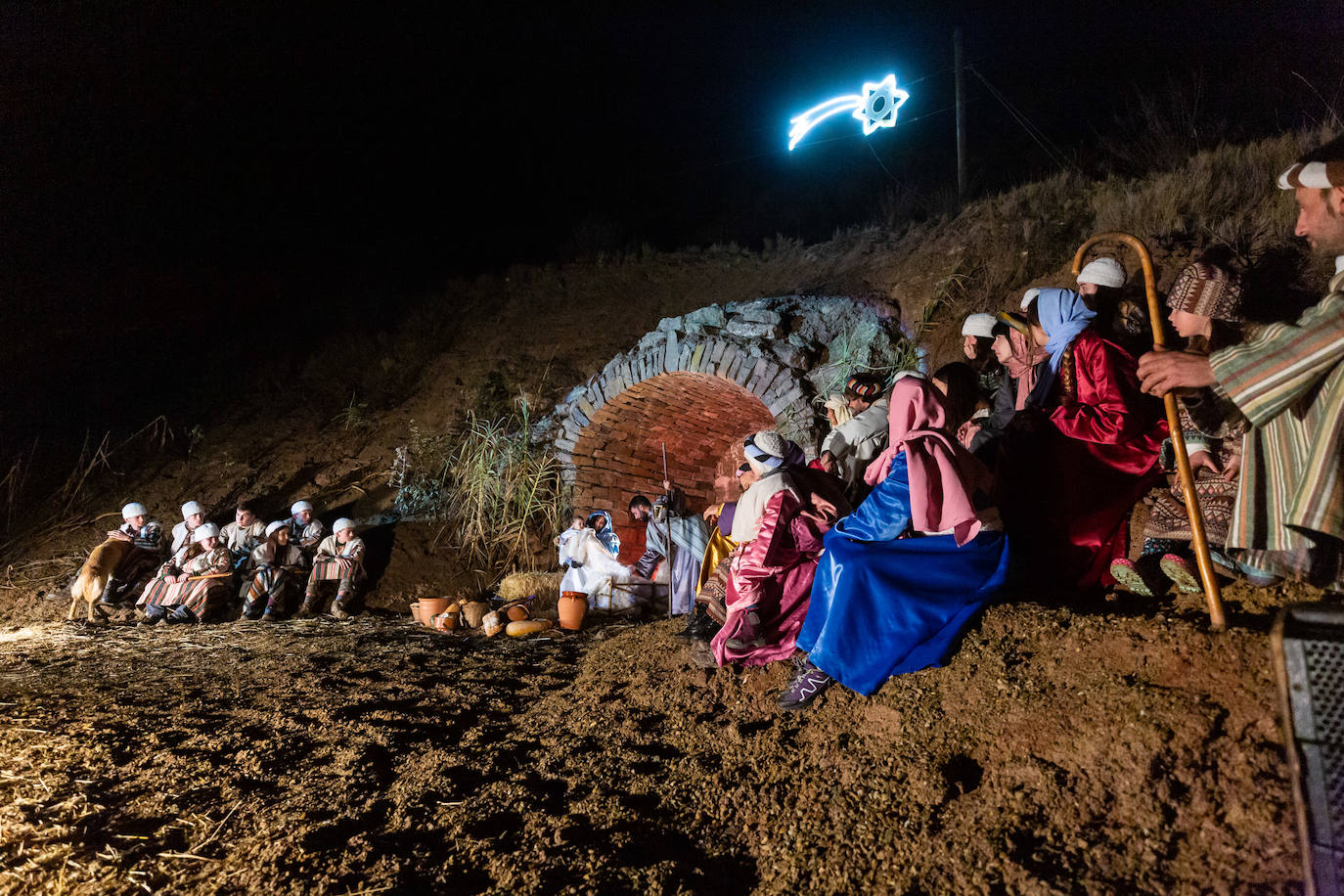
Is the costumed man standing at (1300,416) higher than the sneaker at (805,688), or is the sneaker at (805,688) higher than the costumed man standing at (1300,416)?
the costumed man standing at (1300,416)

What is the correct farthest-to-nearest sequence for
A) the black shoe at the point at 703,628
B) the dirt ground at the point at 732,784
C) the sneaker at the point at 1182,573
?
the black shoe at the point at 703,628, the sneaker at the point at 1182,573, the dirt ground at the point at 732,784

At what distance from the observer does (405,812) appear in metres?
2.29

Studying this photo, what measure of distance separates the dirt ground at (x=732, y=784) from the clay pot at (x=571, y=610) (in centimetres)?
235

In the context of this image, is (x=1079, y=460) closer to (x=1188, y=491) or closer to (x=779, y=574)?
(x=1188, y=491)

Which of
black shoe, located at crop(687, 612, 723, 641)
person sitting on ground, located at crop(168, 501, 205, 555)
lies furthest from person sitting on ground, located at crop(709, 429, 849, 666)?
person sitting on ground, located at crop(168, 501, 205, 555)

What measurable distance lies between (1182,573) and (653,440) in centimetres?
542

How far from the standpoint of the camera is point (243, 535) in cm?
755

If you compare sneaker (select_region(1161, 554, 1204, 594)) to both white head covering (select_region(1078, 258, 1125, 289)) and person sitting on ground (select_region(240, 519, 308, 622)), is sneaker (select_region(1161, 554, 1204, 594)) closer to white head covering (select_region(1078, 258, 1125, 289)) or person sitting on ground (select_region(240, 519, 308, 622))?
white head covering (select_region(1078, 258, 1125, 289))

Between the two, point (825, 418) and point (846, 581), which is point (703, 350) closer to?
point (825, 418)

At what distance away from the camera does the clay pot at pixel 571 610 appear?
581 centimetres

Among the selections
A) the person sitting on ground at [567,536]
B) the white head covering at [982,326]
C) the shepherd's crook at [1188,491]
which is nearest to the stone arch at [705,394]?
the person sitting on ground at [567,536]

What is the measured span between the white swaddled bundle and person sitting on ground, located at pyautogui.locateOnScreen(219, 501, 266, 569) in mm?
3604

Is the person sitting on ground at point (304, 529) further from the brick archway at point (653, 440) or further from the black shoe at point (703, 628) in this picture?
the black shoe at point (703, 628)

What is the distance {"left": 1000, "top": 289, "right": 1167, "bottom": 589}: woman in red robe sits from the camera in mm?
2834
